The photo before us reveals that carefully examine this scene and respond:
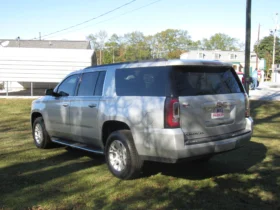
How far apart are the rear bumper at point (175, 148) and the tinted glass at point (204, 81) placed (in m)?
0.60

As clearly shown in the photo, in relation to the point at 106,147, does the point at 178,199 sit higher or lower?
lower

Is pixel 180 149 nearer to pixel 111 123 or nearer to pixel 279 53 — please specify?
pixel 111 123

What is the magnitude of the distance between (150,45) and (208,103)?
8899 centimetres

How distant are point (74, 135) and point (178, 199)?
8.73ft

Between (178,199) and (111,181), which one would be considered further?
(111,181)

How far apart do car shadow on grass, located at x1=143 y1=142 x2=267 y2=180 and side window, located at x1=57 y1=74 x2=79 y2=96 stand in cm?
210

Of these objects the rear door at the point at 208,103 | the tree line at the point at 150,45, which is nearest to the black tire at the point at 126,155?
the rear door at the point at 208,103

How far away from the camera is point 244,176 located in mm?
5285

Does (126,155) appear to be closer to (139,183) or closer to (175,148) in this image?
(139,183)

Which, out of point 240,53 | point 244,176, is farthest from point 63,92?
point 240,53

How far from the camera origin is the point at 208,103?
4617mm

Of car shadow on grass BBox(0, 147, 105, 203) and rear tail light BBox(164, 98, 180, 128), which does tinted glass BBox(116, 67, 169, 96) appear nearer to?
rear tail light BBox(164, 98, 180, 128)

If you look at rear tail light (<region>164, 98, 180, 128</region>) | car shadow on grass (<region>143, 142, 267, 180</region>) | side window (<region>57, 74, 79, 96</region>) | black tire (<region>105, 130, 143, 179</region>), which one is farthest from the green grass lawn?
side window (<region>57, 74, 79, 96</region>)

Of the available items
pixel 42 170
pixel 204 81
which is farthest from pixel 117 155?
pixel 204 81
